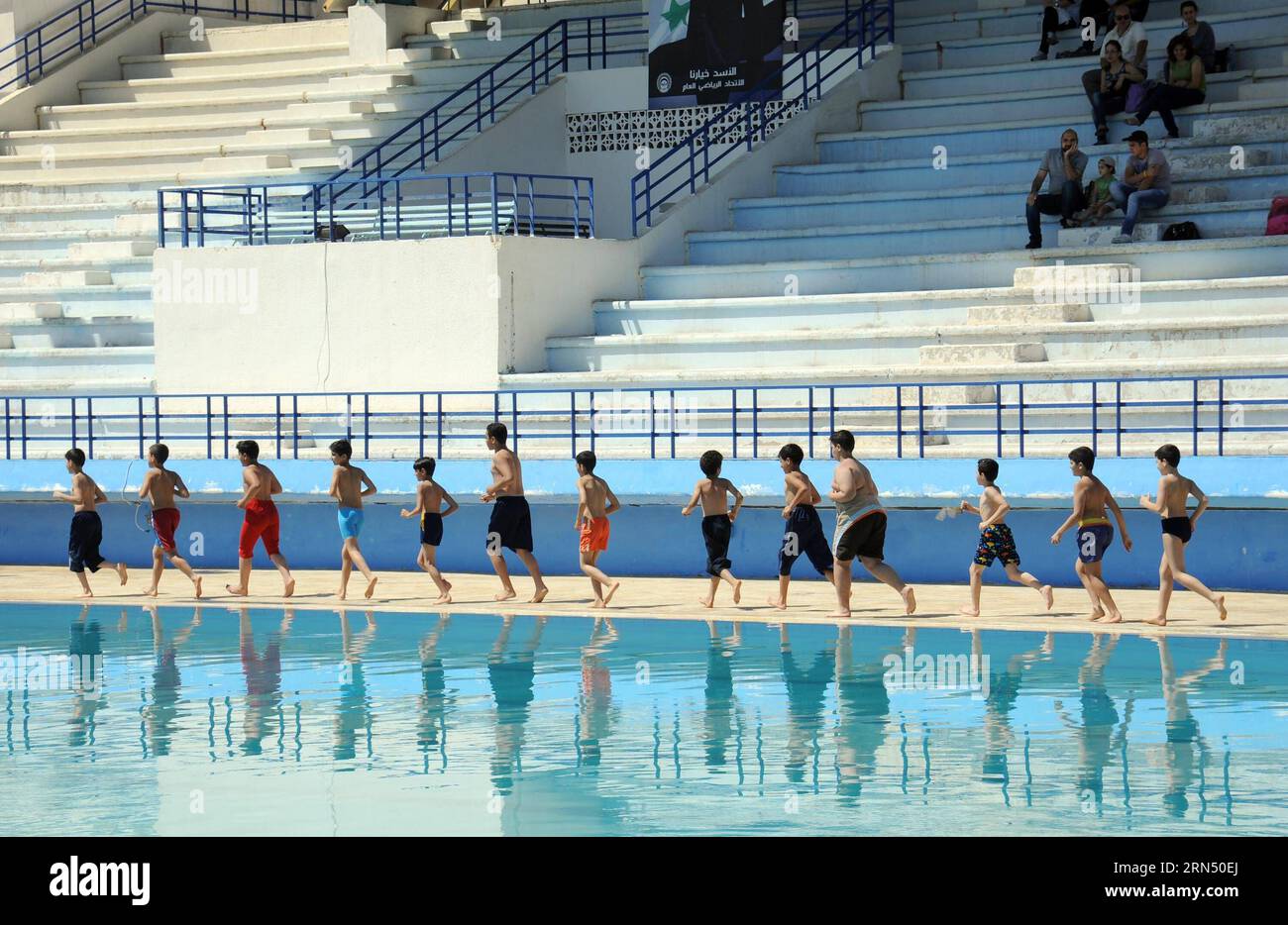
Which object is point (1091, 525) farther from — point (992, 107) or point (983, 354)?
point (992, 107)

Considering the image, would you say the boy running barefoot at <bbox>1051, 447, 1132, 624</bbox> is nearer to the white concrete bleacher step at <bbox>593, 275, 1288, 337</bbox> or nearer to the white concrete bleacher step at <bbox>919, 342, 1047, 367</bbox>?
the white concrete bleacher step at <bbox>919, 342, 1047, 367</bbox>

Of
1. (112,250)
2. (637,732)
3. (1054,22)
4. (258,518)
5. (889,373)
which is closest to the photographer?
(637,732)

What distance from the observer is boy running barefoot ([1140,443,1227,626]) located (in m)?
16.0

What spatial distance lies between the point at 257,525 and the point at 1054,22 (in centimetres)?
1466

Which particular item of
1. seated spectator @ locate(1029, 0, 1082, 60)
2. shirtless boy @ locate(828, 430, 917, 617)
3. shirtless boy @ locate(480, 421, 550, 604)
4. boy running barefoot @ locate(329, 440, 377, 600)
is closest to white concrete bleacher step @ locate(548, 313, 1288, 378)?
shirtless boy @ locate(480, 421, 550, 604)

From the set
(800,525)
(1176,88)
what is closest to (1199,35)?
(1176,88)

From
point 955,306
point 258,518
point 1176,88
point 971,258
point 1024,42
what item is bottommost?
point 258,518

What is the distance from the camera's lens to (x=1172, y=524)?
16.1 metres

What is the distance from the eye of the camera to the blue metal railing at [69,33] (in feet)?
111

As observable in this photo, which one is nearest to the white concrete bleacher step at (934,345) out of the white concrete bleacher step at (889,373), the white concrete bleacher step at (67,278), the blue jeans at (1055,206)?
the white concrete bleacher step at (889,373)

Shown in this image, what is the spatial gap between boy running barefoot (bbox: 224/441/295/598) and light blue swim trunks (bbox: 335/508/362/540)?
2.12 feet

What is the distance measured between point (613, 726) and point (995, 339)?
1173 cm
